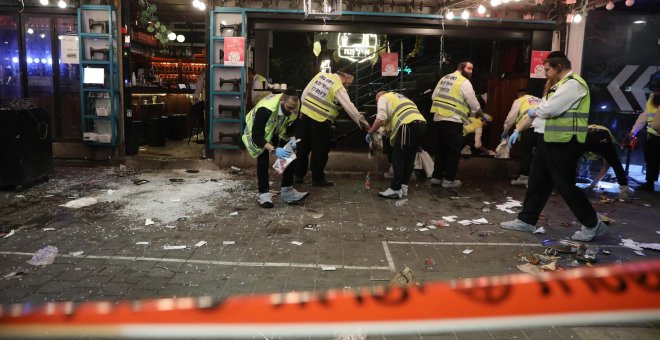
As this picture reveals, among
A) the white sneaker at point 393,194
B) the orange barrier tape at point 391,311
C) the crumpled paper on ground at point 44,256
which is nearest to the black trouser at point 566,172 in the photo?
the white sneaker at point 393,194

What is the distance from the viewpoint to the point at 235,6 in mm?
9570

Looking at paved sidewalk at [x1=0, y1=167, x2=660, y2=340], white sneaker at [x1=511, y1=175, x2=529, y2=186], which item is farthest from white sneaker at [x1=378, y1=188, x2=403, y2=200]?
white sneaker at [x1=511, y1=175, x2=529, y2=186]

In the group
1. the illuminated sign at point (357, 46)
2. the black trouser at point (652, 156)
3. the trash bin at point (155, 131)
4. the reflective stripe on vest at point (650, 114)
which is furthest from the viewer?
the trash bin at point (155, 131)

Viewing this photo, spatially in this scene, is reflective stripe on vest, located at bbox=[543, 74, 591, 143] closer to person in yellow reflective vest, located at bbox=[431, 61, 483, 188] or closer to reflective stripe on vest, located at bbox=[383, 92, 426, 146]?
reflective stripe on vest, located at bbox=[383, 92, 426, 146]

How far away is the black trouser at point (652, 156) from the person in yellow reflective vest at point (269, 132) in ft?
22.9

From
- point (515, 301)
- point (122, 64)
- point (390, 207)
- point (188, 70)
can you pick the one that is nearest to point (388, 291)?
point (515, 301)

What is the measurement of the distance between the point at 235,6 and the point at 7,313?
30.2ft

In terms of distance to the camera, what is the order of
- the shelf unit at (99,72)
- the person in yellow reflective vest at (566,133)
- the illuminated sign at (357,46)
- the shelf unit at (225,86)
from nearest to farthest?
the person in yellow reflective vest at (566,133) → the shelf unit at (225,86) → the shelf unit at (99,72) → the illuminated sign at (357,46)

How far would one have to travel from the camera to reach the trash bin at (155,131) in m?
12.4

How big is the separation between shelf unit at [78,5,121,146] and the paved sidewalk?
6.25 feet

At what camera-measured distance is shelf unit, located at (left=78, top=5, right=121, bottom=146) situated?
9.68m

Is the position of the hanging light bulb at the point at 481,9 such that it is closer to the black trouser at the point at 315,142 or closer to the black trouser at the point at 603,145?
the black trouser at the point at 603,145

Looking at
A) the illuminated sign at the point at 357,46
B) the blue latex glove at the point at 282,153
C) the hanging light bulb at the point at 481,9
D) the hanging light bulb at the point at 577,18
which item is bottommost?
the blue latex glove at the point at 282,153

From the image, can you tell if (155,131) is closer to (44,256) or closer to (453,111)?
(453,111)
